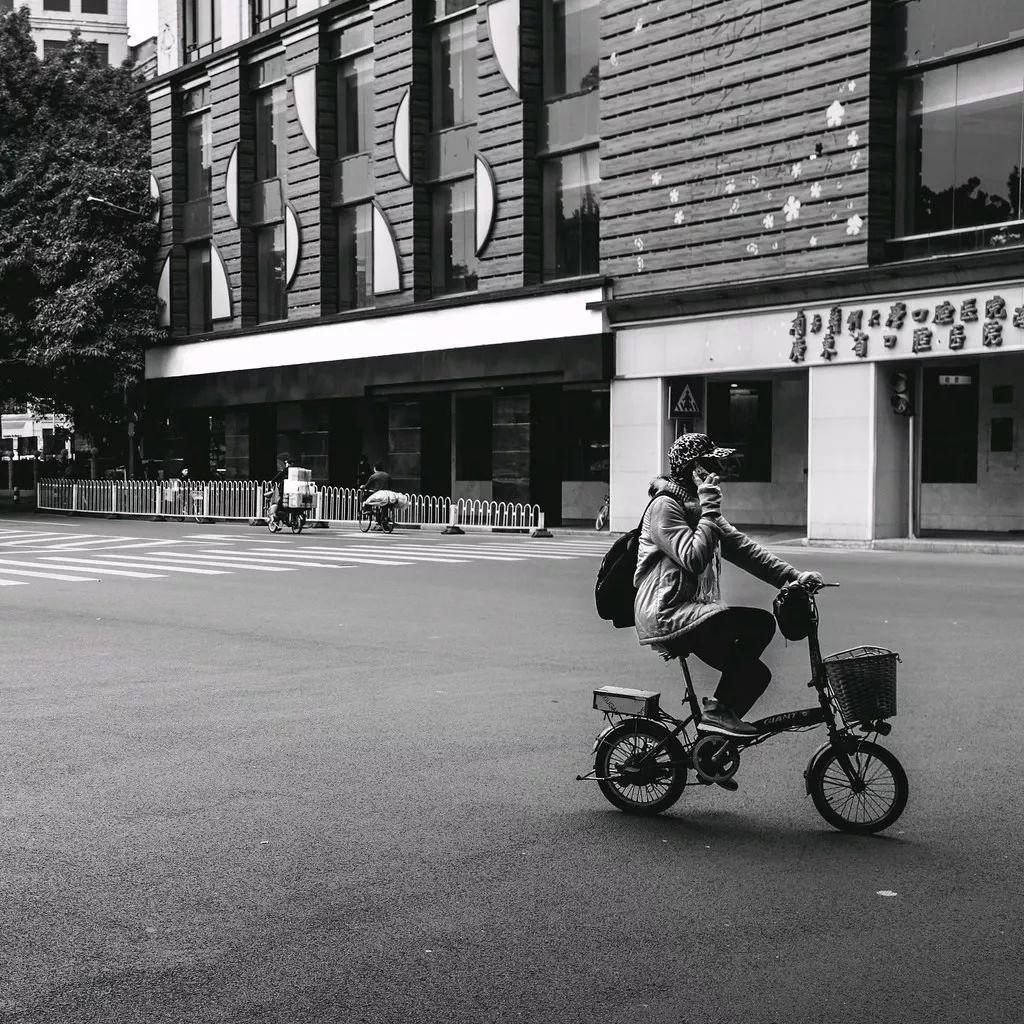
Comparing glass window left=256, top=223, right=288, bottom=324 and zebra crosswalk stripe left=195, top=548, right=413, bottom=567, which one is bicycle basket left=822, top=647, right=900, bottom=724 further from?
glass window left=256, top=223, right=288, bottom=324

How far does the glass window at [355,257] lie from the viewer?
38375 millimetres

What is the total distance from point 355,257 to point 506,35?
321 inches

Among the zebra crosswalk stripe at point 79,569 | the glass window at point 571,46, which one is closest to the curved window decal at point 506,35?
the glass window at point 571,46

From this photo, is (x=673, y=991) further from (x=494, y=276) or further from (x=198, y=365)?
(x=198, y=365)

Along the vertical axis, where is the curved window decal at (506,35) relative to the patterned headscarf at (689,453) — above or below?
above

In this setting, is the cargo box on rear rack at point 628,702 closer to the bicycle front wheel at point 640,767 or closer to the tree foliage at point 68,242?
the bicycle front wheel at point 640,767

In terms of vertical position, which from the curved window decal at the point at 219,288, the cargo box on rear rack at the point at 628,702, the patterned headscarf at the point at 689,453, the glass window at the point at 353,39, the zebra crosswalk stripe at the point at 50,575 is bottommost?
the zebra crosswalk stripe at the point at 50,575

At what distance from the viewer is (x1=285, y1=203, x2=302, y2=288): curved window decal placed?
40.1 m

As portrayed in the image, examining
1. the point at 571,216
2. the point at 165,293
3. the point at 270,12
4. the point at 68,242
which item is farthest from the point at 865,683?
the point at 165,293

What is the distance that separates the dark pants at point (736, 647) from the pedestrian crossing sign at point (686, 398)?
22.0 meters

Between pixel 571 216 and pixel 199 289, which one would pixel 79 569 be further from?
pixel 199 289

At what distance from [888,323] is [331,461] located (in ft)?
63.5


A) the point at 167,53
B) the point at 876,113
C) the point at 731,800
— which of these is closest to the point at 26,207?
the point at 167,53

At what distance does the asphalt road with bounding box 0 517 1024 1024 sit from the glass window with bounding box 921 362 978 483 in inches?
695
